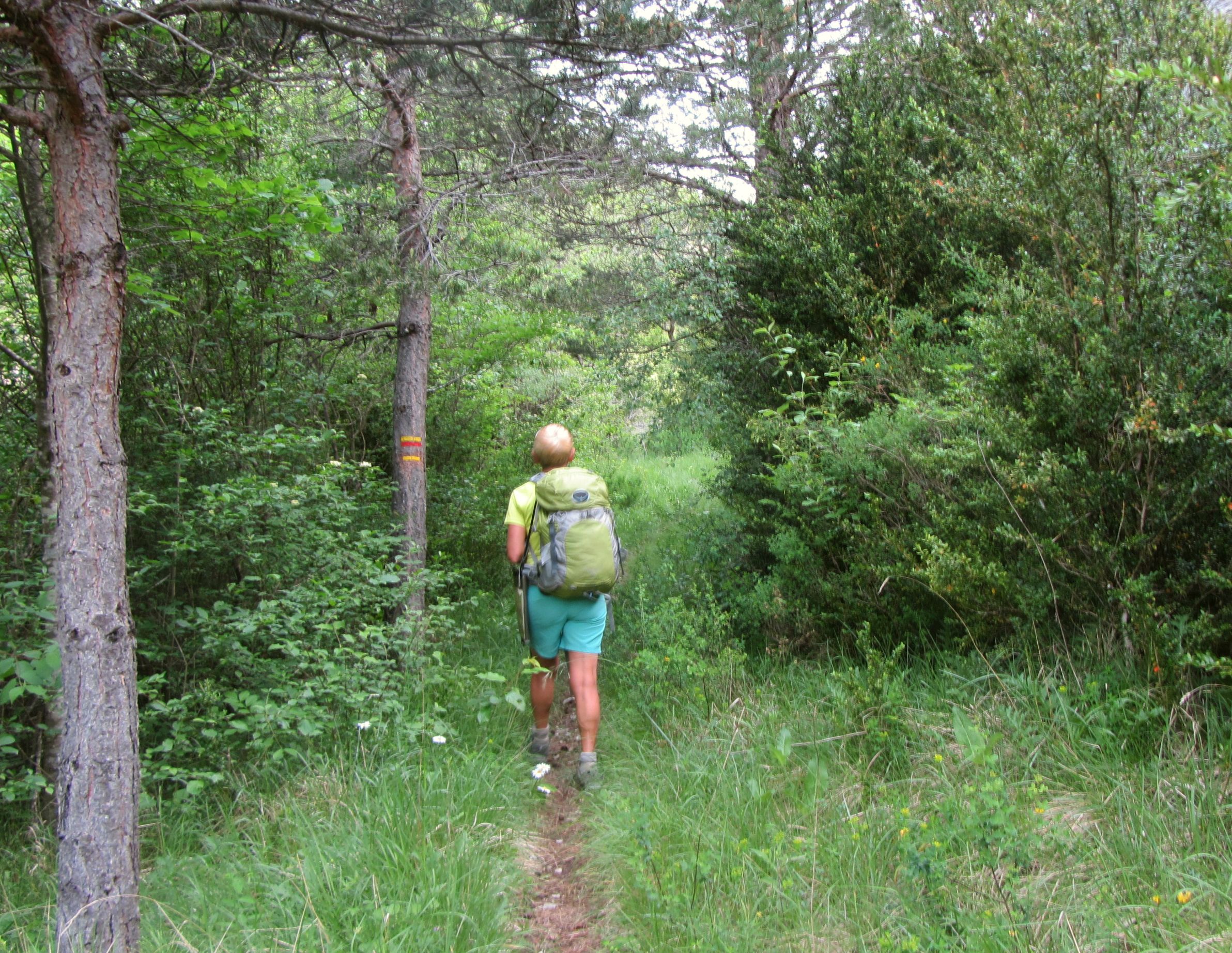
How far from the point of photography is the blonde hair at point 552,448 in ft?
15.6

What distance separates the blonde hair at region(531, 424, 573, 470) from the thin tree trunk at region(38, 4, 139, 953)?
7.22ft

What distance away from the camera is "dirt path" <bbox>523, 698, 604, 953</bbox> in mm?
3236

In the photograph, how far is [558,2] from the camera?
4625 millimetres

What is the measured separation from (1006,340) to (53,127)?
4040 millimetres

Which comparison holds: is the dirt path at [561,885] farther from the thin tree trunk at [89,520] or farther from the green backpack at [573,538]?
the thin tree trunk at [89,520]

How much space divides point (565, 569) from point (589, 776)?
3.80 ft

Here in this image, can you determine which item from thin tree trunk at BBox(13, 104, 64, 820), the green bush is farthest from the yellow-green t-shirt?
thin tree trunk at BBox(13, 104, 64, 820)

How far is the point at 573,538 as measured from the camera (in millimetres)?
4457

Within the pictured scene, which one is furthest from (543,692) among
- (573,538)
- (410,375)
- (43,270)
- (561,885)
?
(410,375)

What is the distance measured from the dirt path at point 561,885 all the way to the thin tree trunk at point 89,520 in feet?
4.97

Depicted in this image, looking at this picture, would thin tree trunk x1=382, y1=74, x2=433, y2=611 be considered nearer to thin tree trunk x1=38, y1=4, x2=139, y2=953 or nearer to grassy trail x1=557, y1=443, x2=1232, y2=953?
grassy trail x1=557, y1=443, x2=1232, y2=953

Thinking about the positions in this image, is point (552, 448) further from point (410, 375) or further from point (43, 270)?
point (410, 375)

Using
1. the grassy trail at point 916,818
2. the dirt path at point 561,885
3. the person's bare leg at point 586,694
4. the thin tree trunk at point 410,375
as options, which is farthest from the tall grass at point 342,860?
the thin tree trunk at point 410,375

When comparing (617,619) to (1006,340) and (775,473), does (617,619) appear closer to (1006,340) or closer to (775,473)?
(775,473)
